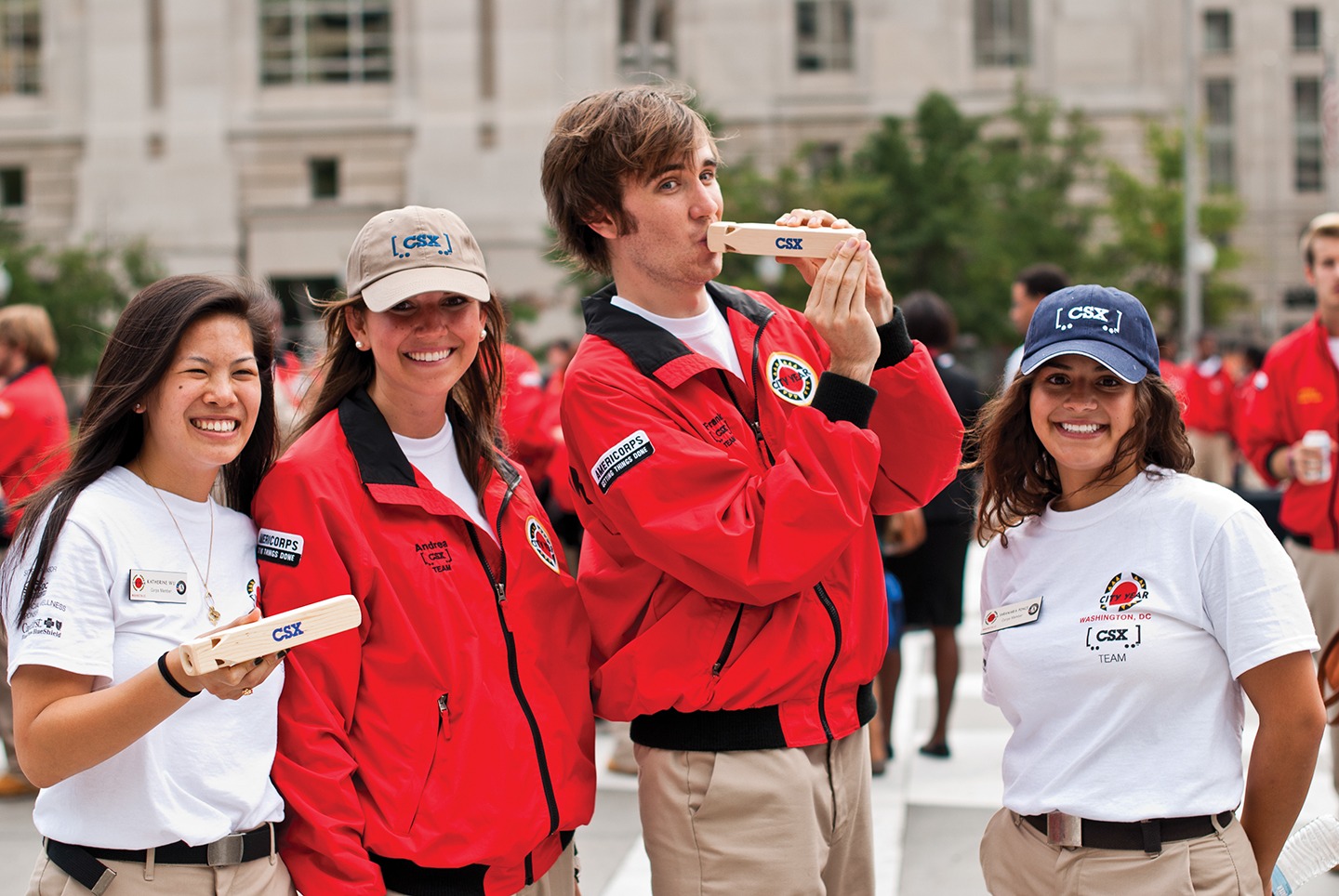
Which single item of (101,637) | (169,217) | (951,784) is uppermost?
(169,217)

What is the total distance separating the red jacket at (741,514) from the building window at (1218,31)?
65.8 meters

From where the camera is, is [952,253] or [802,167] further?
[802,167]

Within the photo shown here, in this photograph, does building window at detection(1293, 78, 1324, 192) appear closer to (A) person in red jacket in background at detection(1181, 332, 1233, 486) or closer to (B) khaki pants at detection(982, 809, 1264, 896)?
(A) person in red jacket in background at detection(1181, 332, 1233, 486)

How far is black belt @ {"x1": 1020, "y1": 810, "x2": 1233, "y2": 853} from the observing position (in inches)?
108

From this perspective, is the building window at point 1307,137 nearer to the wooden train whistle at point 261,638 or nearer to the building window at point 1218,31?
the building window at point 1218,31

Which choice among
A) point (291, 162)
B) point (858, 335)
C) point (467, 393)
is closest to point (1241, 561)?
point (858, 335)

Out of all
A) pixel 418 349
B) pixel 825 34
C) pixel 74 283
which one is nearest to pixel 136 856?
pixel 418 349

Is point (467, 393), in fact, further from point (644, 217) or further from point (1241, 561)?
point (1241, 561)

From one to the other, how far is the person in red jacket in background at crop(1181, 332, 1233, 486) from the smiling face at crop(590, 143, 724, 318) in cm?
1123

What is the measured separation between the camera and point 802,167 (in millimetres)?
40094

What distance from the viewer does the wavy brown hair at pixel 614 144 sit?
3.00 meters

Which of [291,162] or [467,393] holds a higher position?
[291,162]

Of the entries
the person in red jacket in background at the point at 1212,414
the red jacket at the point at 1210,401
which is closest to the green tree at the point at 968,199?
the person in red jacket in background at the point at 1212,414

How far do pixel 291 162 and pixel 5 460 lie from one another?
36856mm
